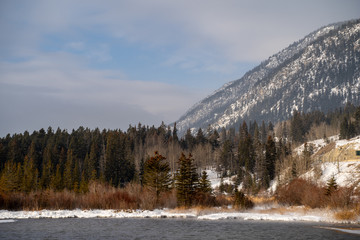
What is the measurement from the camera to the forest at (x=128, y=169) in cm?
6066

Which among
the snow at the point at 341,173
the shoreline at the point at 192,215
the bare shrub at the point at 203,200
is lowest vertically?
the shoreline at the point at 192,215

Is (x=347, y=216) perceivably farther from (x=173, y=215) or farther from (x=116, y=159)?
(x=116, y=159)

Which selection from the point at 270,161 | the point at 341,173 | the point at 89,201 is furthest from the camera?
the point at 270,161

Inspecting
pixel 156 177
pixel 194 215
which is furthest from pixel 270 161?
pixel 194 215

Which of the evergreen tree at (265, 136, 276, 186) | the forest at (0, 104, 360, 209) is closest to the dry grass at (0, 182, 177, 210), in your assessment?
the forest at (0, 104, 360, 209)

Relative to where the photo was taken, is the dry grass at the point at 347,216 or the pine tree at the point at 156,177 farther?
the pine tree at the point at 156,177

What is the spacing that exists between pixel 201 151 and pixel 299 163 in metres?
60.0

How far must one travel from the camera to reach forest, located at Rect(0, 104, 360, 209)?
2388 inches

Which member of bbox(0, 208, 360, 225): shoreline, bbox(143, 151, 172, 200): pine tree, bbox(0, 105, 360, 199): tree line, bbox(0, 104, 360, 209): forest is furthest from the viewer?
bbox(0, 105, 360, 199): tree line

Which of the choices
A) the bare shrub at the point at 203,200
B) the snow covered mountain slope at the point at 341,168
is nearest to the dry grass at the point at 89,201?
the bare shrub at the point at 203,200

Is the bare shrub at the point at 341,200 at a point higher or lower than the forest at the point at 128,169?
lower

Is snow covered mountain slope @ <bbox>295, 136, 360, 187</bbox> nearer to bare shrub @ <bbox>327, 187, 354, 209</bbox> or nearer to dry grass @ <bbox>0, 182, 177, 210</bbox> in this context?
bare shrub @ <bbox>327, 187, 354, 209</bbox>

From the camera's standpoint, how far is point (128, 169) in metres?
130

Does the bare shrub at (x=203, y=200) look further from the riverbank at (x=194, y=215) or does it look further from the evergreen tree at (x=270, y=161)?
the evergreen tree at (x=270, y=161)
